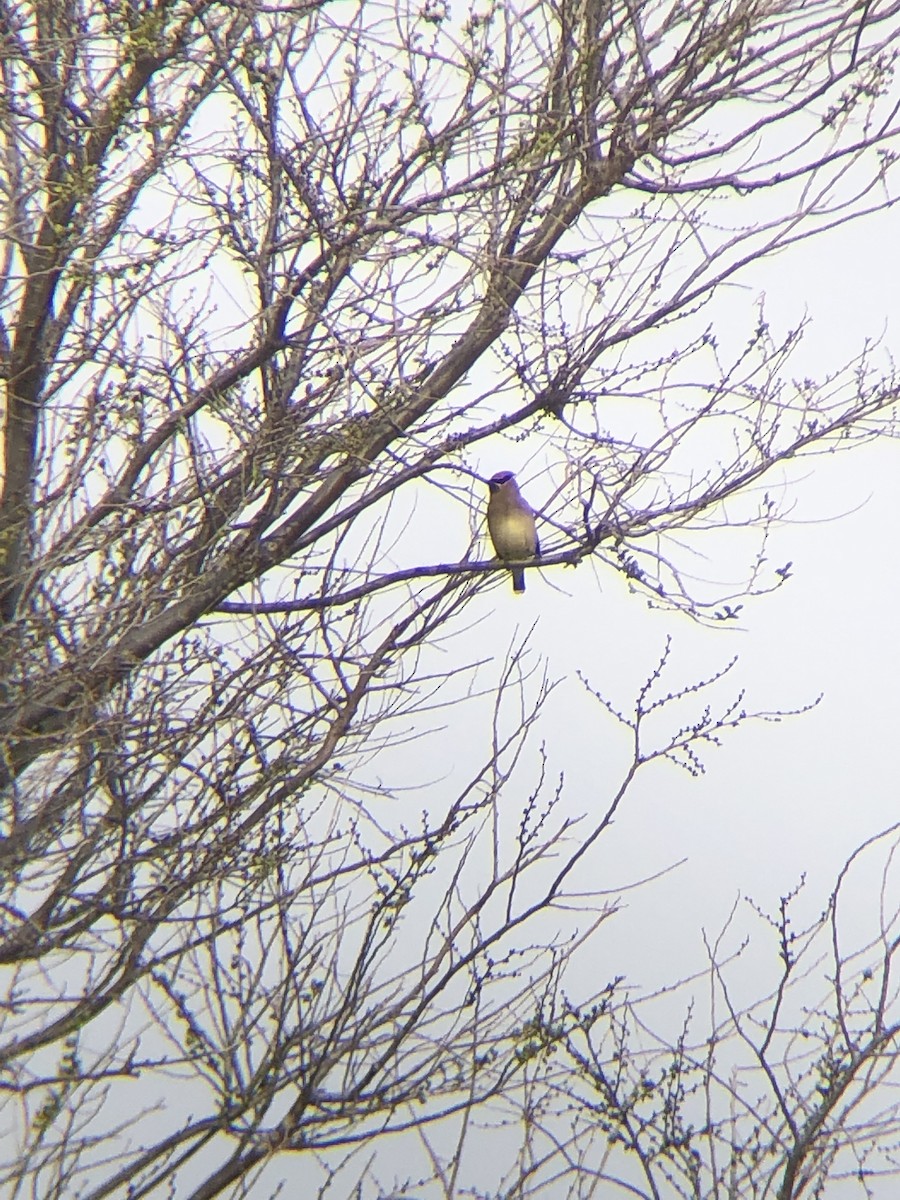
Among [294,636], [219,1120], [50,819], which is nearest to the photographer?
[219,1120]

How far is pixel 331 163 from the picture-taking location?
4.77 meters

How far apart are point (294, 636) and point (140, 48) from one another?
2054 mm

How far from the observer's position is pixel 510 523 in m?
5.63

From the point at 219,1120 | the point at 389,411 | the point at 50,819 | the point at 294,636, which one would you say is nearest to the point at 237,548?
the point at 294,636

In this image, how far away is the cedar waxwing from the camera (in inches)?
218

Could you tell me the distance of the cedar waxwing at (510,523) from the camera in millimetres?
5547

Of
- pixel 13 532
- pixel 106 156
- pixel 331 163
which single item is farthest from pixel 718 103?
pixel 13 532

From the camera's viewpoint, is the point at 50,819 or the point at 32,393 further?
the point at 32,393

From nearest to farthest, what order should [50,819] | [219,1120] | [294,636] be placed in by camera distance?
[219,1120]
[50,819]
[294,636]

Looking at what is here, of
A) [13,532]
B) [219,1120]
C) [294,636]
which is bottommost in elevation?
[219,1120]

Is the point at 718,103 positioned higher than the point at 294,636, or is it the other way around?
the point at 718,103

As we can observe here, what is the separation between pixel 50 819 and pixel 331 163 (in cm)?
240

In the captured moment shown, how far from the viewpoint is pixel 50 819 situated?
4598 mm

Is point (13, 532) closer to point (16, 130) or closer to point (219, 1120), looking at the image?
point (16, 130)
